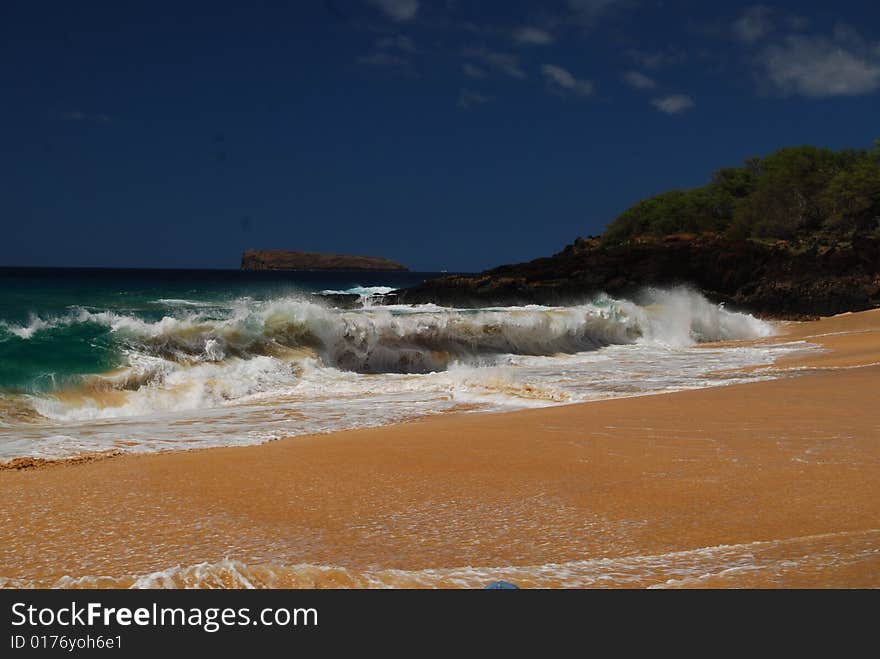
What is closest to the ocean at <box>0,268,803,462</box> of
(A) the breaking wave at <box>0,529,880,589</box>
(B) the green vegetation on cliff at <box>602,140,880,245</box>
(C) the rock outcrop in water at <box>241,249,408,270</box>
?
(A) the breaking wave at <box>0,529,880,589</box>

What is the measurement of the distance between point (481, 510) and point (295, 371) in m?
11.9

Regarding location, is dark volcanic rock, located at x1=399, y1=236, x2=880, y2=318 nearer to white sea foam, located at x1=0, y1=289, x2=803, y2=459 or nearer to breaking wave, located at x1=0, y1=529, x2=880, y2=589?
white sea foam, located at x1=0, y1=289, x2=803, y2=459

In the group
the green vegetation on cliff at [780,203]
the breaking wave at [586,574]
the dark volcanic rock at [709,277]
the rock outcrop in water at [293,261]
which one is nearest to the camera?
the breaking wave at [586,574]

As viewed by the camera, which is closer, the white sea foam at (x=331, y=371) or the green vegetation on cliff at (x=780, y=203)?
the white sea foam at (x=331, y=371)

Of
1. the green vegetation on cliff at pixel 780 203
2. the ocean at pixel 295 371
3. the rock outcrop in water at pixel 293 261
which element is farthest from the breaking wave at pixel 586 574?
the rock outcrop in water at pixel 293 261

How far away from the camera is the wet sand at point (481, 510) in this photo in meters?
2.92

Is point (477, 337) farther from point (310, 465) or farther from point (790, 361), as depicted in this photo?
point (310, 465)

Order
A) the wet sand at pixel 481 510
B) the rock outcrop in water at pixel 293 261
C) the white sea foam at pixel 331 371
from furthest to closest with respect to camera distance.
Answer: the rock outcrop in water at pixel 293 261
the white sea foam at pixel 331 371
the wet sand at pixel 481 510

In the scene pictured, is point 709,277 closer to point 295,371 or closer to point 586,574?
point 295,371

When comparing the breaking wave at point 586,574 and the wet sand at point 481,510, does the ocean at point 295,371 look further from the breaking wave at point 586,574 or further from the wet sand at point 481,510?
the breaking wave at point 586,574

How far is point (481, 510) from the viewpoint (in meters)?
4.08

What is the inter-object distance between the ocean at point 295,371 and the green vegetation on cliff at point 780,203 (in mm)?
30186

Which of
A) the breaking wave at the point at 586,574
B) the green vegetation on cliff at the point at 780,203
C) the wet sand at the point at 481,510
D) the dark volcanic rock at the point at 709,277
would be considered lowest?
the wet sand at the point at 481,510
